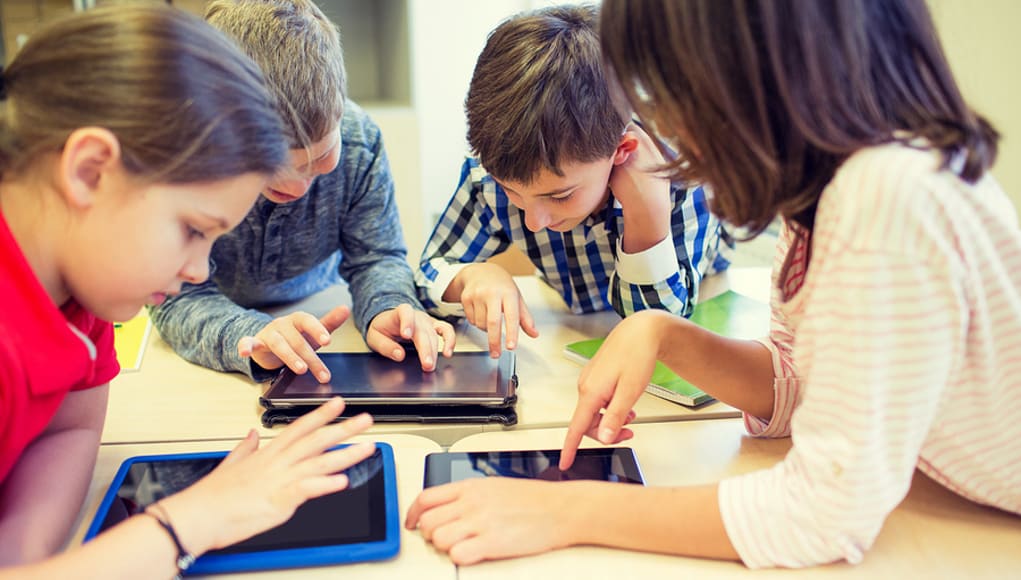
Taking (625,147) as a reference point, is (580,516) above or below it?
below

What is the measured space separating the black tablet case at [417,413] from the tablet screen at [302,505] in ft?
0.32

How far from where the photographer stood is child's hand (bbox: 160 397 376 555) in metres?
0.58

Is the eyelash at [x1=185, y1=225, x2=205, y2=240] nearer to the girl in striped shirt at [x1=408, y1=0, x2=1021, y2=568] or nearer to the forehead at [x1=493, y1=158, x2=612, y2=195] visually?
the girl in striped shirt at [x1=408, y1=0, x2=1021, y2=568]

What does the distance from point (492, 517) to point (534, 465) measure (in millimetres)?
Answer: 112

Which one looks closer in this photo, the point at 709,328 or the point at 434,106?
the point at 709,328

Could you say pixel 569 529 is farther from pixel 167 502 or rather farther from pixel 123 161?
pixel 123 161

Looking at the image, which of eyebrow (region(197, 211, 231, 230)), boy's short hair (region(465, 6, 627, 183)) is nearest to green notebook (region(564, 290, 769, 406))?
boy's short hair (region(465, 6, 627, 183))

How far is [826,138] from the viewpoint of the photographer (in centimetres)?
57

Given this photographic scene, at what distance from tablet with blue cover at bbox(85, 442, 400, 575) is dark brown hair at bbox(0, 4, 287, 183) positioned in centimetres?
27

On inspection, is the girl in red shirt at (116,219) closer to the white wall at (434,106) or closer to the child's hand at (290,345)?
the child's hand at (290,345)

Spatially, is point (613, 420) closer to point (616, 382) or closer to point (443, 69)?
point (616, 382)

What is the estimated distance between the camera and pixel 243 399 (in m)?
0.91

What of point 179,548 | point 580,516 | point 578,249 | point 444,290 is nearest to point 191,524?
point 179,548

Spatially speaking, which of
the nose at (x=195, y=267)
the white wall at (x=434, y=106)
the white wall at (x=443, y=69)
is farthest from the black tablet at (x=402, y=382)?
the white wall at (x=443, y=69)
